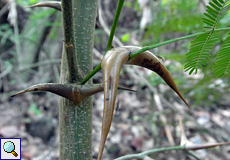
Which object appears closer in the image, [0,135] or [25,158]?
[25,158]

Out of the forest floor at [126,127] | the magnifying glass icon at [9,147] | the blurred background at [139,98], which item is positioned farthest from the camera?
the forest floor at [126,127]

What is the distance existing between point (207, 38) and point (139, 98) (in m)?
2.75

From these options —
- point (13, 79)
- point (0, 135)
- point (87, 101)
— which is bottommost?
point (0, 135)

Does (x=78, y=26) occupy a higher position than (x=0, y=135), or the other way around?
(x=78, y=26)

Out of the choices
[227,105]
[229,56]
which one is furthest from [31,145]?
[227,105]

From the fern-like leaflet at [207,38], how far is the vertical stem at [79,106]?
11.4 inches

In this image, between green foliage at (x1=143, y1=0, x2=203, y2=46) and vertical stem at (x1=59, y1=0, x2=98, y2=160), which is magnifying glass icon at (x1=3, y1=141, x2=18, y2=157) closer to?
vertical stem at (x1=59, y1=0, x2=98, y2=160)

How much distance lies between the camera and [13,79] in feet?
9.87

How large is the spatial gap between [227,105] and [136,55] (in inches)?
117

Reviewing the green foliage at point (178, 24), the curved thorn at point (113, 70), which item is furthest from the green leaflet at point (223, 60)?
the green foliage at point (178, 24)

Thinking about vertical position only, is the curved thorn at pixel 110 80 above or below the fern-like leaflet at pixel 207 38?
below

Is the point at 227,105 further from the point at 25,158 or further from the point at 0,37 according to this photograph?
the point at 0,37

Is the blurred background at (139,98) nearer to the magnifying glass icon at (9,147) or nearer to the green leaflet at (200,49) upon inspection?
the magnifying glass icon at (9,147)

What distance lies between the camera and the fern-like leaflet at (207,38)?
495 millimetres
